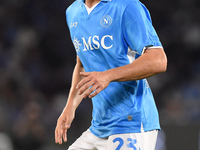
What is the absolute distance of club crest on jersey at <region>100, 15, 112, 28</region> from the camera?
2.40 metres

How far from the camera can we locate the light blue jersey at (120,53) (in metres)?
2.29

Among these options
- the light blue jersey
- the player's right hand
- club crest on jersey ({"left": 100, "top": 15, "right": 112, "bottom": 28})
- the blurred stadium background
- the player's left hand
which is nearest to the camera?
the player's left hand

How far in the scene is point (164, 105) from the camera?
279 inches

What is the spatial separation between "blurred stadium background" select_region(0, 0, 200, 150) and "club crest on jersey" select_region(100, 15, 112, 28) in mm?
3222

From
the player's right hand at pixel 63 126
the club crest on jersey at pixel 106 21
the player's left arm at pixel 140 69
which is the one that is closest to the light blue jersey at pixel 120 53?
the club crest on jersey at pixel 106 21

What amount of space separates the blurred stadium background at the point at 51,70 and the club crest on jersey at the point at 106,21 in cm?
322

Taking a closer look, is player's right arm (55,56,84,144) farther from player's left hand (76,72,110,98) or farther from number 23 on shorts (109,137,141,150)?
player's left hand (76,72,110,98)

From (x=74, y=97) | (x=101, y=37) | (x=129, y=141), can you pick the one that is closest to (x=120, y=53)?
(x=101, y=37)

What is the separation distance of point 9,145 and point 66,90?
6.33 feet

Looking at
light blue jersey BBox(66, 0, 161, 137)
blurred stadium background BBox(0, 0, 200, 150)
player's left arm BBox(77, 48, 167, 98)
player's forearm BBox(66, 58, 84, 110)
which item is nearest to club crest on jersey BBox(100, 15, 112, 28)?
light blue jersey BBox(66, 0, 161, 137)

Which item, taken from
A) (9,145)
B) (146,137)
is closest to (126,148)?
(146,137)

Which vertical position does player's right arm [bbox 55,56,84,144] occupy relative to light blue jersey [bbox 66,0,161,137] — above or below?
below

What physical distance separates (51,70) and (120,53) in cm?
551

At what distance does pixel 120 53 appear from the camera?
2393mm
